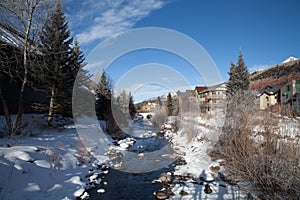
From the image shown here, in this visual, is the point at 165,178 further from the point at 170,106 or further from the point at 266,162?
the point at 170,106

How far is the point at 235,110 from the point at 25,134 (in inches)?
396

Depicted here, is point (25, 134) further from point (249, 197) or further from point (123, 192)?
point (249, 197)

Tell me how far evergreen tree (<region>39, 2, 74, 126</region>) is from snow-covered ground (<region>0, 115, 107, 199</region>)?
4.15 m

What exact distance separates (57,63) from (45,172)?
8.02 m

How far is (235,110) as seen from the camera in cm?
781

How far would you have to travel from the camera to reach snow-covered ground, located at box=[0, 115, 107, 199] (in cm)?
484

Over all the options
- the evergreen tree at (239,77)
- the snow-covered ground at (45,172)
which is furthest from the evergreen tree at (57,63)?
the evergreen tree at (239,77)

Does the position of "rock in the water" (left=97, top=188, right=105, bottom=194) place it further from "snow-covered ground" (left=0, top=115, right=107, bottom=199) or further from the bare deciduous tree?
the bare deciduous tree

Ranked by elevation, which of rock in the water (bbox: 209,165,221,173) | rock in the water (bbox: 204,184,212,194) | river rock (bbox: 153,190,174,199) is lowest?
river rock (bbox: 153,190,174,199)

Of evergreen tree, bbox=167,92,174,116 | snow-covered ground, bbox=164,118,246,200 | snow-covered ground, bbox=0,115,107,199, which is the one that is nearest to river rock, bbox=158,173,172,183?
snow-covered ground, bbox=164,118,246,200

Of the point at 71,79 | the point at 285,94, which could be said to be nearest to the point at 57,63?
the point at 71,79

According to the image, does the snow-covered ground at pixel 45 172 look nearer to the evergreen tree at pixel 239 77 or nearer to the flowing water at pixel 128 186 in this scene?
the flowing water at pixel 128 186

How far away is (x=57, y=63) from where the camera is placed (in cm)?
1191

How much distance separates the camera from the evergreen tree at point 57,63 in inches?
462
